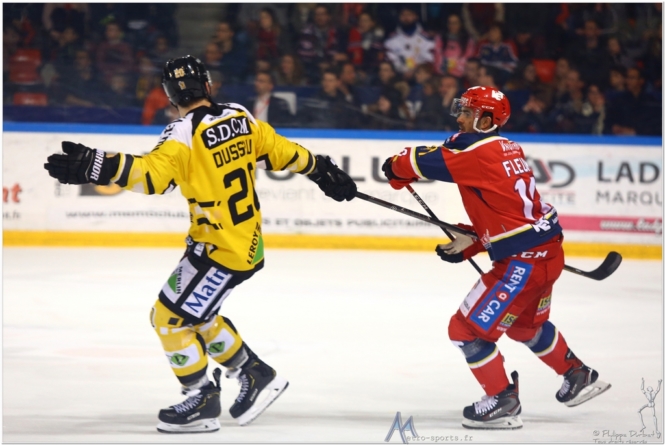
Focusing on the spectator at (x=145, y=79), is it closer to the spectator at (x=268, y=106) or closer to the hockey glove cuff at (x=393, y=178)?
the spectator at (x=268, y=106)

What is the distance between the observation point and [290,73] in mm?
9188

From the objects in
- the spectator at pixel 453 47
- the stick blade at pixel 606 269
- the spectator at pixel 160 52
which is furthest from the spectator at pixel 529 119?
the stick blade at pixel 606 269

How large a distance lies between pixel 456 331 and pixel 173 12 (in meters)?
6.53

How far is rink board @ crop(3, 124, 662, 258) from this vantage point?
8492 mm

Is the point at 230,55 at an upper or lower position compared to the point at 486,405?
upper

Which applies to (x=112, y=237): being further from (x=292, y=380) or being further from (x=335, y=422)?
(x=335, y=422)

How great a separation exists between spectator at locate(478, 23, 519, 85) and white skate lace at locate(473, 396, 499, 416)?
5766 millimetres

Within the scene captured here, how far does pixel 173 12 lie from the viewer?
9.69 metres

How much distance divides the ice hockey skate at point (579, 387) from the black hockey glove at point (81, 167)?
2.12 metres

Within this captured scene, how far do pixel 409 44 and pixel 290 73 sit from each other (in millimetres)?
1298

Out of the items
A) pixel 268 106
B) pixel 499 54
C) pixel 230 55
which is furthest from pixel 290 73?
pixel 499 54

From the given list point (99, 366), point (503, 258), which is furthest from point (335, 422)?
point (99, 366)

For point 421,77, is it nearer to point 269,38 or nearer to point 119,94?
point 269,38

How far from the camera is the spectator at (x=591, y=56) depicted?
9430 mm
